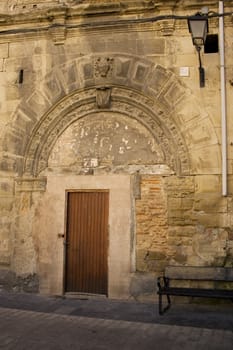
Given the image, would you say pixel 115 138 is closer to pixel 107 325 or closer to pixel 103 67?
pixel 103 67

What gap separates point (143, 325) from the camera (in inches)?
194

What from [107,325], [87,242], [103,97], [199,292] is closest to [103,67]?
[103,97]

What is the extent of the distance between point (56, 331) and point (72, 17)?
18.3ft

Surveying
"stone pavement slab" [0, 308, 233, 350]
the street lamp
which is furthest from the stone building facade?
"stone pavement slab" [0, 308, 233, 350]

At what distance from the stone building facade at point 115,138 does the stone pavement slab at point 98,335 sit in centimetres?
140

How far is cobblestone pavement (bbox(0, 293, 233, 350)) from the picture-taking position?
4.21 m

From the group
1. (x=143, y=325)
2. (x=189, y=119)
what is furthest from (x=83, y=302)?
(x=189, y=119)

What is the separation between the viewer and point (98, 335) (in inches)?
178

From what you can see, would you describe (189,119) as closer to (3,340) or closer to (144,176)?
(144,176)

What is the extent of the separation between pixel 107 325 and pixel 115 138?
10.8ft

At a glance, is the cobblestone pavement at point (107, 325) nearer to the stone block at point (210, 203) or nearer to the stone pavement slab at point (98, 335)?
the stone pavement slab at point (98, 335)

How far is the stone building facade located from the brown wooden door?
0.08m

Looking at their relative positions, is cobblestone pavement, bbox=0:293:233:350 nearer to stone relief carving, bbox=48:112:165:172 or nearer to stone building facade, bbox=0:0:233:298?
stone building facade, bbox=0:0:233:298

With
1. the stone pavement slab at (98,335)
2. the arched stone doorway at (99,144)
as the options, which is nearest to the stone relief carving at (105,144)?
the arched stone doorway at (99,144)
